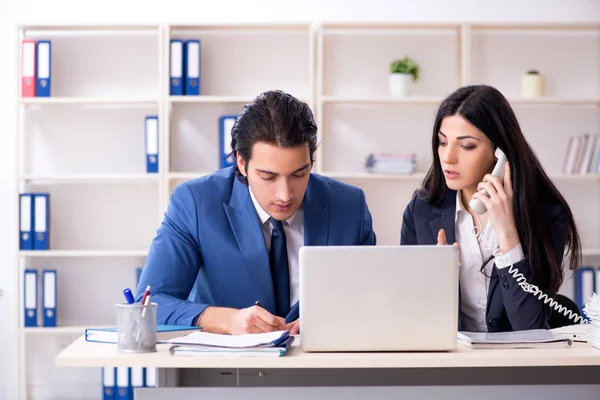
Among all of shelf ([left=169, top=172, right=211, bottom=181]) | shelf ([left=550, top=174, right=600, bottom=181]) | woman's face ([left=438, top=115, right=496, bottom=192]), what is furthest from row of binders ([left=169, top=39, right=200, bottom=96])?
woman's face ([left=438, top=115, right=496, bottom=192])

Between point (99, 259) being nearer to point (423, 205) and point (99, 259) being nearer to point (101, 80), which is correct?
point (101, 80)

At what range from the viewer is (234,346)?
1.60 meters

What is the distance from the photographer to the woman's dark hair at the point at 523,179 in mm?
2166

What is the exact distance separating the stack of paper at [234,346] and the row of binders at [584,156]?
3.09 m

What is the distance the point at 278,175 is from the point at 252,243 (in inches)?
10.5

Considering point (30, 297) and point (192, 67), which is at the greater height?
point (192, 67)

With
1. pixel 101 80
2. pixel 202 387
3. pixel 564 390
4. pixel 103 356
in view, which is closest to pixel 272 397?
pixel 202 387

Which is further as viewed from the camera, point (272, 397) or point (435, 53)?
point (435, 53)

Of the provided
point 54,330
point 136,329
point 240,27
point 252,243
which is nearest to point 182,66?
point 240,27

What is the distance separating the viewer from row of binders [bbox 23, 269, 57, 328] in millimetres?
4250

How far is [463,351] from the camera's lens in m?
1.66

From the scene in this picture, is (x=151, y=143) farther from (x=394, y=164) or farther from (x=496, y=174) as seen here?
(x=496, y=174)

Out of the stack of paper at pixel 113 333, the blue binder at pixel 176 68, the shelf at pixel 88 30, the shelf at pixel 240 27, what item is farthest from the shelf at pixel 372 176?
the stack of paper at pixel 113 333

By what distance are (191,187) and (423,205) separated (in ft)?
2.25
